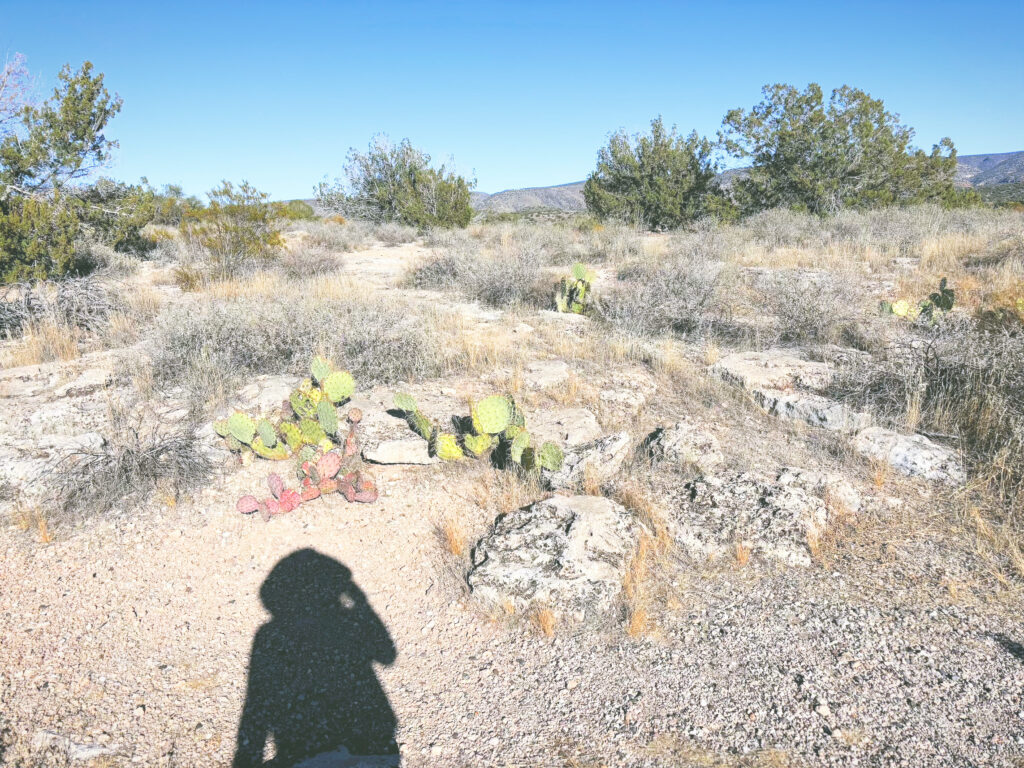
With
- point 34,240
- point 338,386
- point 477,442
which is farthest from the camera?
point 34,240

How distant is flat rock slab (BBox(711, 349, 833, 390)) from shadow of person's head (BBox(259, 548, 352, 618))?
12.2 feet

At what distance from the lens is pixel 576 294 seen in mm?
7902

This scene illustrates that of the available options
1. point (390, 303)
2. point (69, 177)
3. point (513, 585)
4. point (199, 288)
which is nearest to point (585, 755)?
point (513, 585)

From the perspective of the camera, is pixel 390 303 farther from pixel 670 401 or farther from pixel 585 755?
pixel 585 755

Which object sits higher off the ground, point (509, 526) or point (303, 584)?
point (509, 526)

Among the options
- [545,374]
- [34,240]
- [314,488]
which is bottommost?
[314,488]

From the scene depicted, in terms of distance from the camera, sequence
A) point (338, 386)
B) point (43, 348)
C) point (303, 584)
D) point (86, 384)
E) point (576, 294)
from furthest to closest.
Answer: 1. point (576, 294)
2. point (43, 348)
3. point (86, 384)
4. point (338, 386)
5. point (303, 584)

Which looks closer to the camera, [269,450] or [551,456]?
[551,456]

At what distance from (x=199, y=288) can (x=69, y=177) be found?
271 centimetres

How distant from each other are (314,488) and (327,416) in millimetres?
554

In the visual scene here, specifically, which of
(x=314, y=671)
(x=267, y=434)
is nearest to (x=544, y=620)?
(x=314, y=671)

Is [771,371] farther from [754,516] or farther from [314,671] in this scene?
[314,671]

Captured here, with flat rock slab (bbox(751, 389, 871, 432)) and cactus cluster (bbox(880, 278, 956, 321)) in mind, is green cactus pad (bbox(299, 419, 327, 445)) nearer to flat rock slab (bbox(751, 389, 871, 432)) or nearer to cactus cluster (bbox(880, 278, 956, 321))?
flat rock slab (bbox(751, 389, 871, 432))

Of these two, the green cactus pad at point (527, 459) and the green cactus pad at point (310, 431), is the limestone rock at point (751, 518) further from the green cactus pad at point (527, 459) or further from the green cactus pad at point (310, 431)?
the green cactus pad at point (310, 431)
